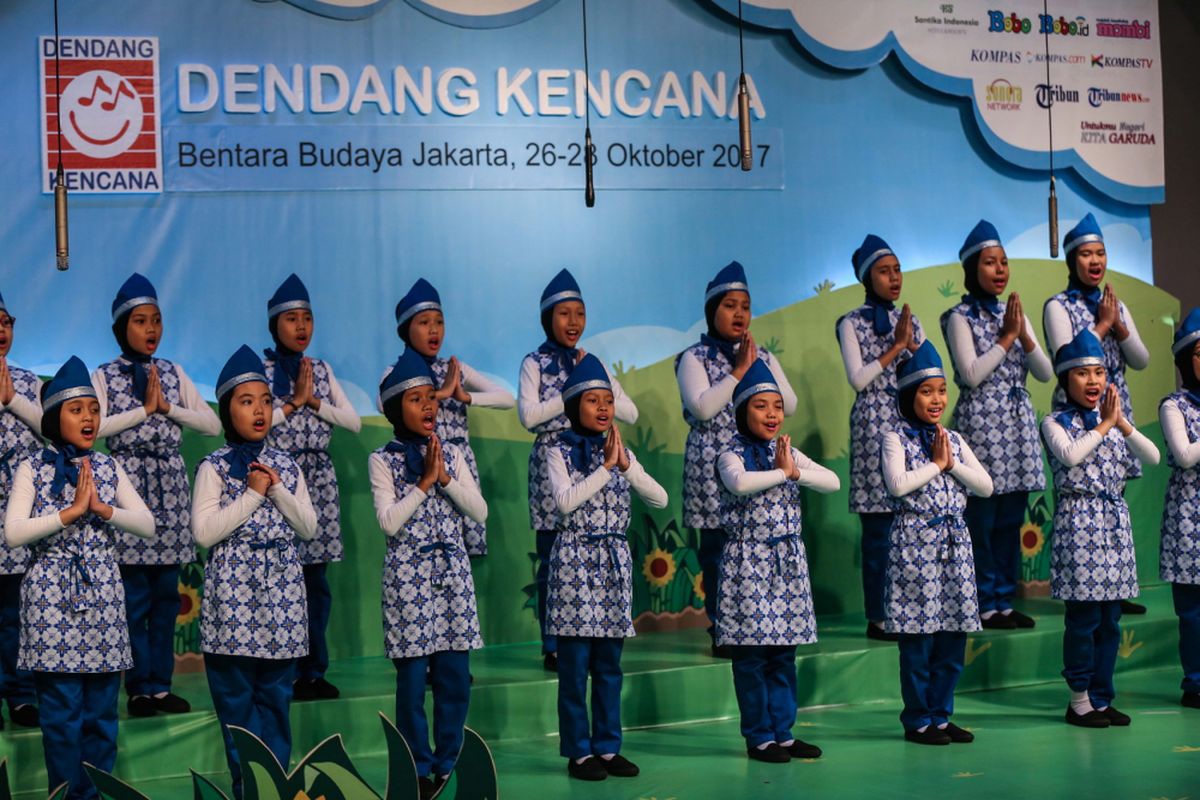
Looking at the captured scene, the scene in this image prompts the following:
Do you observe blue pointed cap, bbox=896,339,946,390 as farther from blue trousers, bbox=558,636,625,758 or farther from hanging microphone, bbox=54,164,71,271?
hanging microphone, bbox=54,164,71,271

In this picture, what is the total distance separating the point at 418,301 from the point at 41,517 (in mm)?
1794

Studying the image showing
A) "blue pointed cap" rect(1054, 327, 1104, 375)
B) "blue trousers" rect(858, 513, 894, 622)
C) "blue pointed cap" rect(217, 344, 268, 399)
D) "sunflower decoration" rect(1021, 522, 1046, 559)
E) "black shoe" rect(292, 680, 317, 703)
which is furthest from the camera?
"sunflower decoration" rect(1021, 522, 1046, 559)

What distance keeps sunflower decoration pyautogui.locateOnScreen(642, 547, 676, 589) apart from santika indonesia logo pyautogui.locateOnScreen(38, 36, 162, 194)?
8.65 feet

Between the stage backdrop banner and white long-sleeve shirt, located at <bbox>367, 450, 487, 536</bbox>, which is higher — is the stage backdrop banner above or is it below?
above

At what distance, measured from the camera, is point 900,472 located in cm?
568

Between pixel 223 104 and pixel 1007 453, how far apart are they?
3.56 meters

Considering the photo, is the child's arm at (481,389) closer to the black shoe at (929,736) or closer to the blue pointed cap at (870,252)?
the blue pointed cap at (870,252)

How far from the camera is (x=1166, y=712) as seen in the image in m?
6.21

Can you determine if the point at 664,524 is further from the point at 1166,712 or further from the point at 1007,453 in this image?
the point at 1166,712

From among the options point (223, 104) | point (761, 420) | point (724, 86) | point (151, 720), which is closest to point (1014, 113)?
point (724, 86)

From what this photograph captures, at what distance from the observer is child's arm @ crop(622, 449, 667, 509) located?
550cm

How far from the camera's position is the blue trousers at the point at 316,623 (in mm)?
5965

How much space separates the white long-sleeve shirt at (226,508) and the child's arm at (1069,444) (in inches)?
106

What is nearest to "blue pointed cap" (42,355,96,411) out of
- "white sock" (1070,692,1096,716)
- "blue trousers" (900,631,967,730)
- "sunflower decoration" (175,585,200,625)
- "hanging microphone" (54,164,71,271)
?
"hanging microphone" (54,164,71,271)
